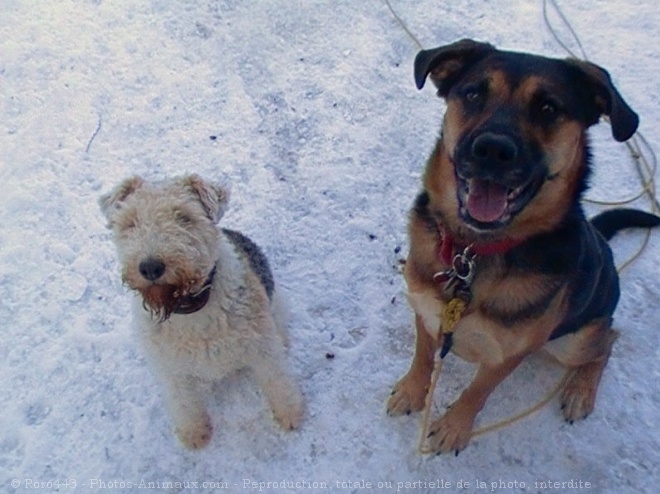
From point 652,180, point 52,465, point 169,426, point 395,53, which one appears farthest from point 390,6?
point 52,465

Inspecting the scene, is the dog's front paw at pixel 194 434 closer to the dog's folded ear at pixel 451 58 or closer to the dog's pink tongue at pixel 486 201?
the dog's pink tongue at pixel 486 201

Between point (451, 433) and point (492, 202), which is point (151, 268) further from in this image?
point (451, 433)

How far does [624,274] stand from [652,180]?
2.77 ft

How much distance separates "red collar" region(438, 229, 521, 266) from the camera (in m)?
2.81

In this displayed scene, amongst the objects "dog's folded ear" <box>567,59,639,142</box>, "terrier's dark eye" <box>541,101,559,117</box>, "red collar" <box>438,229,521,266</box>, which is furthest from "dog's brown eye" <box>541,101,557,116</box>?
"red collar" <box>438,229,521,266</box>

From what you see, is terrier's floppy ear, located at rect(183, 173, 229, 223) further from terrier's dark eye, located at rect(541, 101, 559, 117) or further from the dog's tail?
the dog's tail

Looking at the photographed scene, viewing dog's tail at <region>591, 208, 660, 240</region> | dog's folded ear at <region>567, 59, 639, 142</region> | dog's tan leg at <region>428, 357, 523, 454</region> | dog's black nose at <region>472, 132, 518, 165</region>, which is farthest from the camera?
dog's tail at <region>591, 208, 660, 240</region>

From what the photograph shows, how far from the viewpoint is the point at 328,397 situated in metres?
3.79

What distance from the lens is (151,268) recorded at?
2.73 meters

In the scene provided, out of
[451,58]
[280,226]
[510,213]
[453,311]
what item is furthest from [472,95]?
[280,226]

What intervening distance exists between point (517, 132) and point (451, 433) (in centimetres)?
178

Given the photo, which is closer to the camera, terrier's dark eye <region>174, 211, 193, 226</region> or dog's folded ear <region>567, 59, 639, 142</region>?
dog's folded ear <region>567, 59, 639, 142</region>

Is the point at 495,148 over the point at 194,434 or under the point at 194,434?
over

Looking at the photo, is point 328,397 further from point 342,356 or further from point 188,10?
point 188,10
